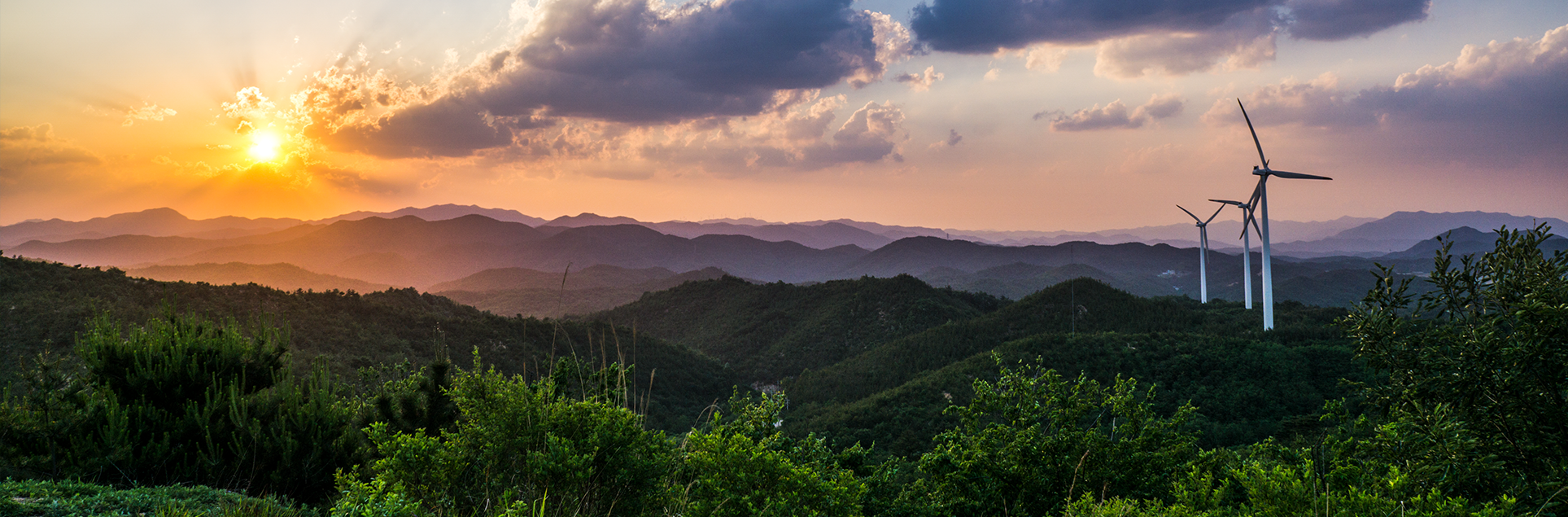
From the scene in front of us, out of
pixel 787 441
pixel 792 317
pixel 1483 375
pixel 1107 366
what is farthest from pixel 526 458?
pixel 792 317

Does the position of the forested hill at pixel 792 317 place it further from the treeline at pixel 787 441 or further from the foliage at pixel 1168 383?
the treeline at pixel 787 441

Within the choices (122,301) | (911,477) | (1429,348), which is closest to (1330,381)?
(911,477)

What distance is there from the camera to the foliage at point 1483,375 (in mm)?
7344

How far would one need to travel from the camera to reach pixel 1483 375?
26.1 feet

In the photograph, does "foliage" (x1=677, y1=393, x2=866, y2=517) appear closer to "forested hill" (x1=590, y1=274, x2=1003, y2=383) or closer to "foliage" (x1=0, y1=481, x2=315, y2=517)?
"foliage" (x1=0, y1=481, x2=315, y2=517)

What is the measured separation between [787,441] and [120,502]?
902 cm

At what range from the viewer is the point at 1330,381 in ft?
161

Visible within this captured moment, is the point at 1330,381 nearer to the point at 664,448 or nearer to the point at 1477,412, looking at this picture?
the point at 1477,412

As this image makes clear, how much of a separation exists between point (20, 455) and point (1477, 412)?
20533 millimetres

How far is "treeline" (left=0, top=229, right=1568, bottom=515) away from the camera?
6.95 meters

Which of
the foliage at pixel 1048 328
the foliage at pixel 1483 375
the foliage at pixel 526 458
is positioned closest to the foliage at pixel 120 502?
the foliage at pixel 526 458

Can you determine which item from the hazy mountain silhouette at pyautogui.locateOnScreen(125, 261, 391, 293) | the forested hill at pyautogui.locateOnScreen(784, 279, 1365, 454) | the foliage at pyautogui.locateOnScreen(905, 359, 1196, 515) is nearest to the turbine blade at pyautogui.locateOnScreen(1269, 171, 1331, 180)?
the forested hill at pyautogui.locateOnScreen(784, 279, 1365, 454)

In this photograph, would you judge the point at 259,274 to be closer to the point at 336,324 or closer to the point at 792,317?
the point at 792,317

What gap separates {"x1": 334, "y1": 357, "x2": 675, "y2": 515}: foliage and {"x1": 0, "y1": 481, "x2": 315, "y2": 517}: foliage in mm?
1647
